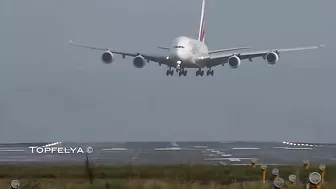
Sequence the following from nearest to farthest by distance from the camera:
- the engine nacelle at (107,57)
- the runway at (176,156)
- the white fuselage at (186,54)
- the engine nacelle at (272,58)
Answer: the runway at (176,156)
the engine nacelle at (272,58)
the engine nacelle at (107,57)
the white fuselage at (186,54)

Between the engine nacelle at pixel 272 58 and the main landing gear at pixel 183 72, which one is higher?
the engine nacelle at pixel 272 58

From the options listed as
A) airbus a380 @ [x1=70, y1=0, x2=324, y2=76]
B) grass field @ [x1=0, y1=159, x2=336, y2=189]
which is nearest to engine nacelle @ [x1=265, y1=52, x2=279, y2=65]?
airbus a380 @ [x1=70, y1=0, x2=324, y2=76]

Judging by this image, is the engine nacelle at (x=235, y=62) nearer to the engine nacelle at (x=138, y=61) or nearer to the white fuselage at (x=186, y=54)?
the white fuselage at (x=186, y=54)

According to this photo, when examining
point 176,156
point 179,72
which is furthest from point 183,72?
point 176,156

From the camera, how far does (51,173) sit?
3722 cm

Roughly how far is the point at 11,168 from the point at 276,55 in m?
28.2

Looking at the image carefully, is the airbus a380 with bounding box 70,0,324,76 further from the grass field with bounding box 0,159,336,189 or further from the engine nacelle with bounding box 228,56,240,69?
the grass field with bounding box 0,159,336,189

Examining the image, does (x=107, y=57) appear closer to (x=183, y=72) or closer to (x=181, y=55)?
(x=183, y=72)

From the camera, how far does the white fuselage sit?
66125 mm

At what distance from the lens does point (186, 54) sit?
66625mm

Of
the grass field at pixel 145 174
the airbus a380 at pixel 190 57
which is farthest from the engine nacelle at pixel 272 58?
the grass field at pixel 145 174

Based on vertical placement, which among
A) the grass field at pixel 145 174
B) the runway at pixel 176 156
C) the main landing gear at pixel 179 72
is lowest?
the grass field at pixel 145 174

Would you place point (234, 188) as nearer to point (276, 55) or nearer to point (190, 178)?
point (190, 178)

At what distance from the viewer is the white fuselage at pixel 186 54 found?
6612cm
